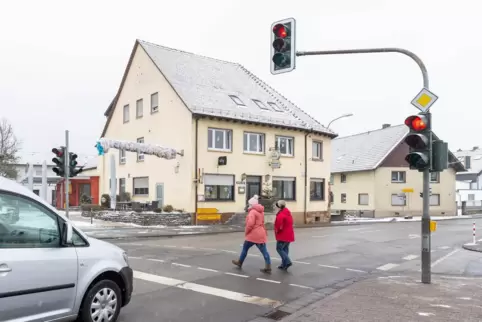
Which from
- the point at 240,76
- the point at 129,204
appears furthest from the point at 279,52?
the point at 240,76

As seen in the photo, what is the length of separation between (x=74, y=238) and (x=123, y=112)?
2818cm

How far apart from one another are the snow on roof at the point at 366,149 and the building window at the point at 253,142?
1936cm

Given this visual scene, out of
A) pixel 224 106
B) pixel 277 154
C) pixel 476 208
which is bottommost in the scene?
pixel 476 208

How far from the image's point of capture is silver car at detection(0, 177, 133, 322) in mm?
4633

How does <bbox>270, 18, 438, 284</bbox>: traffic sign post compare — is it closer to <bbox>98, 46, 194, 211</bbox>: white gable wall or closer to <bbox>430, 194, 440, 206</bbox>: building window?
<bbox>98, 46, 194, 211</bbox>: white gable wall

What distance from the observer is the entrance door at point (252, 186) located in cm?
2777

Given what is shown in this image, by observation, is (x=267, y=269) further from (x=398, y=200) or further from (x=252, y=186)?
(x=398, y=200)

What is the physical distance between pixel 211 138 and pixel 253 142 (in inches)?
122

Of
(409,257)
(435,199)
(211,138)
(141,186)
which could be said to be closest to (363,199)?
(435,199)

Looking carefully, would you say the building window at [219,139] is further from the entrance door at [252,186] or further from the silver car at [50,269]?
the silver car at [50,269]

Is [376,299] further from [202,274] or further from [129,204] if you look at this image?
[129,204]

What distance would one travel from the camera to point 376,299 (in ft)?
24.7

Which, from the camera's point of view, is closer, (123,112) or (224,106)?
(224,106)

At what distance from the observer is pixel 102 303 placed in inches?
220
